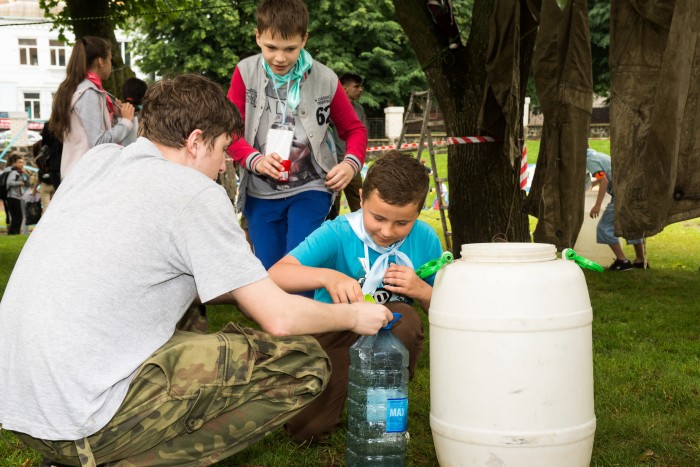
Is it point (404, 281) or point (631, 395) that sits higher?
point (404, 281)

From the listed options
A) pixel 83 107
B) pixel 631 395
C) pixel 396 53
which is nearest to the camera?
pixel 631 395

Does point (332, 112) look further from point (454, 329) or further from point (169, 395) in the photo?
point (169, 395)

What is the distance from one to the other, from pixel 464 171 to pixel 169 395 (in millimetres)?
5211

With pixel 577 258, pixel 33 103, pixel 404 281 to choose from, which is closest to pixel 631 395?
pixel 577 258

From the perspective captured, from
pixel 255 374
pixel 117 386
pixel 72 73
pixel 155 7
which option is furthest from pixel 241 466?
pixel 155 7

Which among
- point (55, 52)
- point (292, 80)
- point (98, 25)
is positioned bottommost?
point (292, 80)

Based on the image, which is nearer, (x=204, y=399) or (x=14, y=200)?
(x=204, y=399)

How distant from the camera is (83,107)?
6285mm

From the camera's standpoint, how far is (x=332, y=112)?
490 centimetres

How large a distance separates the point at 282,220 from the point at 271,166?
469 millimetres

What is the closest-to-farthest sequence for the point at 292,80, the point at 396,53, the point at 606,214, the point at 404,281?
1. the point at 404,281
2. the point at 292,80
3. the point at 606,214
4. the point at 396,53

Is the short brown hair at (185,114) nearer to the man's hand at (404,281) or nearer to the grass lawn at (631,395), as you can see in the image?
the grass lawn at (631,395)

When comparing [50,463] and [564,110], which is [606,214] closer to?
[564,110]

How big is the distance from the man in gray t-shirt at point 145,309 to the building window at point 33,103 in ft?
175
